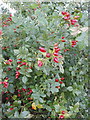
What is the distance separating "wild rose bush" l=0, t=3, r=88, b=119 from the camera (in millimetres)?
1214

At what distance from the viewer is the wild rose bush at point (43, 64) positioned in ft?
3.98

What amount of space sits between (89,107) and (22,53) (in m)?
0.78

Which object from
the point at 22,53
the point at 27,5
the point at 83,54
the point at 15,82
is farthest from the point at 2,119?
the point at 27,5

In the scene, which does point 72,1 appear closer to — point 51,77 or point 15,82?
point 51,77

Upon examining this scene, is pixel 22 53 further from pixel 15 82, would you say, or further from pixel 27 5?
pixel 27 5

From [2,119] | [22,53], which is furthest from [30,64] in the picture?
[2,119]

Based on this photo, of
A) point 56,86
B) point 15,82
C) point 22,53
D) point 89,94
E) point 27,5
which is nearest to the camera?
A: point 22,53

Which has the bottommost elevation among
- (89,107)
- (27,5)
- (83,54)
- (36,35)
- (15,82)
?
(89,107)

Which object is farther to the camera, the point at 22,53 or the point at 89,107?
the point at 89,107

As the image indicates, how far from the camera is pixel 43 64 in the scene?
1.14 meters

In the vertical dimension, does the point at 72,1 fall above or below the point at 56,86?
above

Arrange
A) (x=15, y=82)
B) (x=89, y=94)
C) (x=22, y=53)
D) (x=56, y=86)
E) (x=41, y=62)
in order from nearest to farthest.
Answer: (x=41, y=62) → (x=22, y=53) → (x=56, y=86) → (x=15, y=82) → (x=89, y=94)

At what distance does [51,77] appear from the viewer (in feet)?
4.69

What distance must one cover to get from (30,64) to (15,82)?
36 cm
